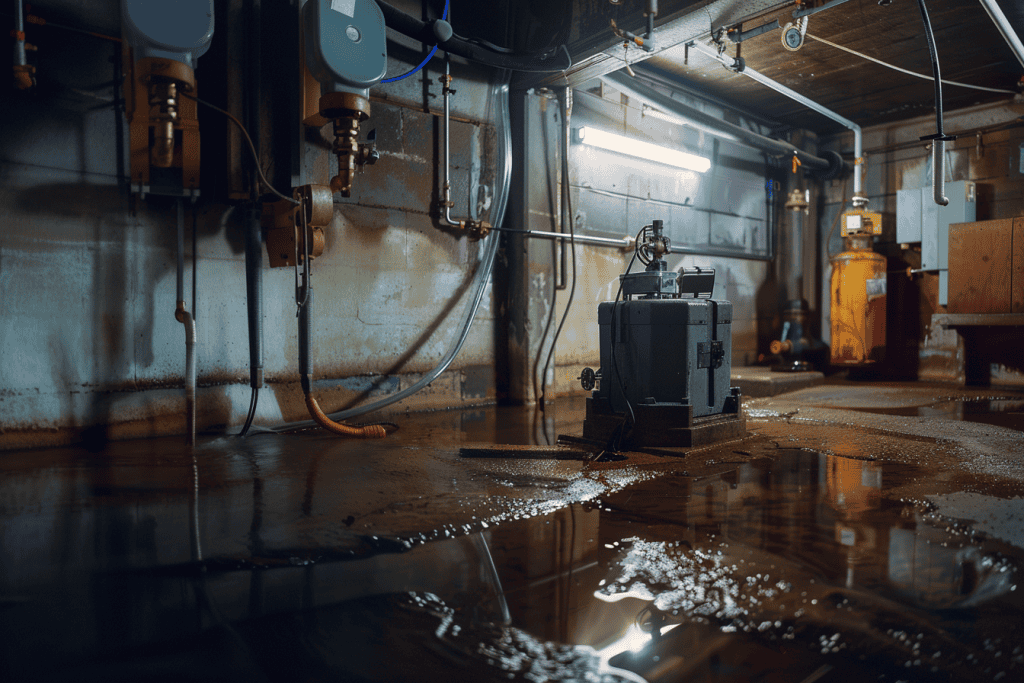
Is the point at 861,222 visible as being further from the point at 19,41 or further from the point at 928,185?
the point at 19,41

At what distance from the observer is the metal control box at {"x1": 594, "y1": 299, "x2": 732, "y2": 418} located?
372cm

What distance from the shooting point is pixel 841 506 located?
2531 mm

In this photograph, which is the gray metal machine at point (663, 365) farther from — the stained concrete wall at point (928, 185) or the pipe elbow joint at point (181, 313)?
the stained concrete wall at point (928, 185)

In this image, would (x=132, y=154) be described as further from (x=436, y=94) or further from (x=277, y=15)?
(x=436, y=94)

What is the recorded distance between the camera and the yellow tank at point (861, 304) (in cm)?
807

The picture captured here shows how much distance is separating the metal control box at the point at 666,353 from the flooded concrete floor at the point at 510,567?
456 mm

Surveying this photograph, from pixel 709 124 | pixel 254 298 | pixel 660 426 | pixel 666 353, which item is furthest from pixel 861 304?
pixel 254 298

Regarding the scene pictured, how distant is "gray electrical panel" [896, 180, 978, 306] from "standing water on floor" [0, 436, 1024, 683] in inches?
255

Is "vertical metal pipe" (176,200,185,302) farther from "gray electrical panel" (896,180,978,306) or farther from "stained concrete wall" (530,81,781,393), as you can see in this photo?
"gray electrical panel" (896,180,978,306)

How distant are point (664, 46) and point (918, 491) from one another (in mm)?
3851

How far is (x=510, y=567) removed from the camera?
188 centimetres

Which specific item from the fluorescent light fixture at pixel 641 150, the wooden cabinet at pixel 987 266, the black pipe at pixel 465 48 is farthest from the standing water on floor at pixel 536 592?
the wooden cabinet at pixel 987 266

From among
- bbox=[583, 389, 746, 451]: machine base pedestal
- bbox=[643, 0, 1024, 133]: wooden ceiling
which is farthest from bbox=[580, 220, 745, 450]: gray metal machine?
bbox=[643, 0, 1024, 133]: wooden ceiling

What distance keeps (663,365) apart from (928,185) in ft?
21.9
